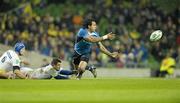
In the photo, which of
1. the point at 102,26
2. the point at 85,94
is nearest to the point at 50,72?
the point at 85,94

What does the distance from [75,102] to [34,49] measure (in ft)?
82.8

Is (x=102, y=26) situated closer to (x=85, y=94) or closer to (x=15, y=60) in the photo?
(x=15, y=60)

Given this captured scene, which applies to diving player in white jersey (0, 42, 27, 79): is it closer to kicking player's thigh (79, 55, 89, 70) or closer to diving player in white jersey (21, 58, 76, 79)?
diving player in white jersey (21, 58, 76, 79)

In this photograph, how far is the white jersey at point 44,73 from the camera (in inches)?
899

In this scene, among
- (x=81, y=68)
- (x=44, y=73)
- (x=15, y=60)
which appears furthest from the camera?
(x=44, y=73)

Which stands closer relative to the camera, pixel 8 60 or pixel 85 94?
pixel 85 94

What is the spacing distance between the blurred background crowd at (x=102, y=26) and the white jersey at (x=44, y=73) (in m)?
12.9

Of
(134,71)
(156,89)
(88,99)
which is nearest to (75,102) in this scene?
(88,99)

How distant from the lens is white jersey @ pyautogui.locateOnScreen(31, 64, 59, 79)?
2284 centimetres

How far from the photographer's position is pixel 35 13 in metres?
40.9

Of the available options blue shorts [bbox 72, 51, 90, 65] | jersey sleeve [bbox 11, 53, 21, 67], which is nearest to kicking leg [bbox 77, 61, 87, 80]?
blue shorts [bbox 72, 51, 90, 65]

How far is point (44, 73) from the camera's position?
75.6 feet

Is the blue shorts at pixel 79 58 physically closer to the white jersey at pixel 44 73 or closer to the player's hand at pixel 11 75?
the white jersey at pixel 44 73

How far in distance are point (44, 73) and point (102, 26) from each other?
1673 cm
